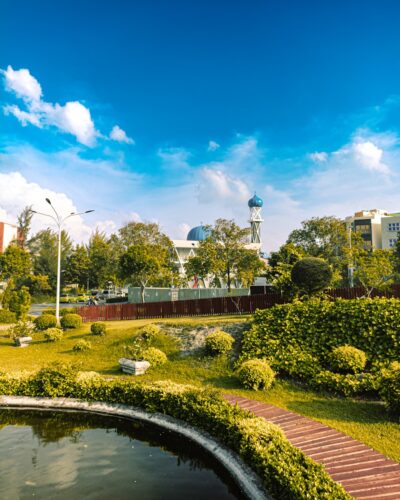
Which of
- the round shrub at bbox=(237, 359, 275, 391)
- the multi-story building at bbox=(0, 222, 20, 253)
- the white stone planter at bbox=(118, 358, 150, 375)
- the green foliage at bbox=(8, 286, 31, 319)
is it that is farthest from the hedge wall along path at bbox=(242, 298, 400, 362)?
the multi-story building at bbox=(0, 222, 20, 253)

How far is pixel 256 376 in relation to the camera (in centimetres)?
1130

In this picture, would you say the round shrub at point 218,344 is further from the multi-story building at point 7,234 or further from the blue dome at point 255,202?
the blue dome at point 255,202

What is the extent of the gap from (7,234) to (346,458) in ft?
200

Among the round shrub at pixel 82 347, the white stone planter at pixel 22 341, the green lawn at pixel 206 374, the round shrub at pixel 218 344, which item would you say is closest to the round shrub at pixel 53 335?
the green lawn at pixel 206 374

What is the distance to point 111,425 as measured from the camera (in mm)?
9625

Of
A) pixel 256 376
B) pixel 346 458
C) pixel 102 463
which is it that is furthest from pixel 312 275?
pixel 102 463

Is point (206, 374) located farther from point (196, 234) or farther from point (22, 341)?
point (196, 234)

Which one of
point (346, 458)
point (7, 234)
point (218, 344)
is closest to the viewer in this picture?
point (346, 458)

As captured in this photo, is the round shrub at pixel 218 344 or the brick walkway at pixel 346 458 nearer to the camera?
the brick walkway at pixel 346 458

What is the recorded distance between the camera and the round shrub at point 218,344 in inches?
556

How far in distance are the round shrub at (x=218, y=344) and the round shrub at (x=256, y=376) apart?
99.2 inches

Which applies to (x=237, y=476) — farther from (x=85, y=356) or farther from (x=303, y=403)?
(x=85, y=356)

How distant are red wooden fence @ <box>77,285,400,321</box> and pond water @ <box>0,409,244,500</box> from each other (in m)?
13.4

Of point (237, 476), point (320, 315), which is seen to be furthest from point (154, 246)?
point (237, 476)
